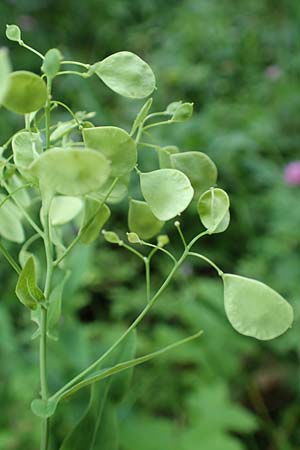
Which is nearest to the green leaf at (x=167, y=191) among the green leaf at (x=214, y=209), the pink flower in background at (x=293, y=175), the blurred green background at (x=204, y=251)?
the green leaf at (x=214, y=209)

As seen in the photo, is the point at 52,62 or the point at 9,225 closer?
the point at 52,62

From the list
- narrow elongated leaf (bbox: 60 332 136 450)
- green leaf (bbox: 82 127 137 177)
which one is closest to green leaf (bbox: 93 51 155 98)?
green leaf (bbox: 82 127 137 177)

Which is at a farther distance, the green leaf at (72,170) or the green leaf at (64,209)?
the green leaf at (64,209)

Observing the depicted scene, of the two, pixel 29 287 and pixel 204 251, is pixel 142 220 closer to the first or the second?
pixel 29 287

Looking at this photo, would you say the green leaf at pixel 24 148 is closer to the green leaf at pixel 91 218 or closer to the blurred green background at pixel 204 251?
the green leaf at pixel 91 218

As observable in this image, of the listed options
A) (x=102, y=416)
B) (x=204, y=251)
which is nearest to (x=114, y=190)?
(x=102, y=416)

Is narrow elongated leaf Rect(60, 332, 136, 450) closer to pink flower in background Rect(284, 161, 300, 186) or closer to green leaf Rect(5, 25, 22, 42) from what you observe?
green leaf Rect(5, 25, 22, 42)
